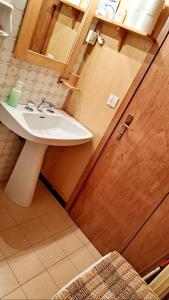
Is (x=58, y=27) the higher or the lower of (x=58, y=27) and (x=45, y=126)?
the higher

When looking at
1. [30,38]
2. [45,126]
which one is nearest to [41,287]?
[45,126]

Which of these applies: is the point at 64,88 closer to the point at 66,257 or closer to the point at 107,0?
the point at 107,0

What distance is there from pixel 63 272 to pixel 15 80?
1.44m

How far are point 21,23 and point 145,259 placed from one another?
1.82m

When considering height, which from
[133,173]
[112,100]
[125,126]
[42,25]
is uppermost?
[42,25]

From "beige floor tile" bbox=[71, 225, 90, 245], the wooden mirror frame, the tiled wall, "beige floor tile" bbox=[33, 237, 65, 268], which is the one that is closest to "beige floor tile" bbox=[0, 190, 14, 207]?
the tiled wall

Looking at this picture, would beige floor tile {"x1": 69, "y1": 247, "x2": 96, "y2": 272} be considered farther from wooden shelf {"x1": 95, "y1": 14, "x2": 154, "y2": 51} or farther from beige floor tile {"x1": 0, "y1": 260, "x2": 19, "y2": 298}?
wooden shelf {"x1": 95, "y1": 14, "x2": 154, "y2": 51}

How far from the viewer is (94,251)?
6.32 ft

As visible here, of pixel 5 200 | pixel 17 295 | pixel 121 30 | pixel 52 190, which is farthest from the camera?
pixel 52 190

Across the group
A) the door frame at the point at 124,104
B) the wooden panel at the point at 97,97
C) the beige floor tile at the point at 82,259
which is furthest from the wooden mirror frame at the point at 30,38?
the beige floor tile at the point at 82,259

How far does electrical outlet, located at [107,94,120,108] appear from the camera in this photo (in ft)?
5.67

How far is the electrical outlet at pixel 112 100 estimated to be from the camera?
5.67 ft

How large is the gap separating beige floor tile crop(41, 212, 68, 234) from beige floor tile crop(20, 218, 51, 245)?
0.05 meters

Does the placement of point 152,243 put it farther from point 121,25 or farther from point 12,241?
point 121,25
